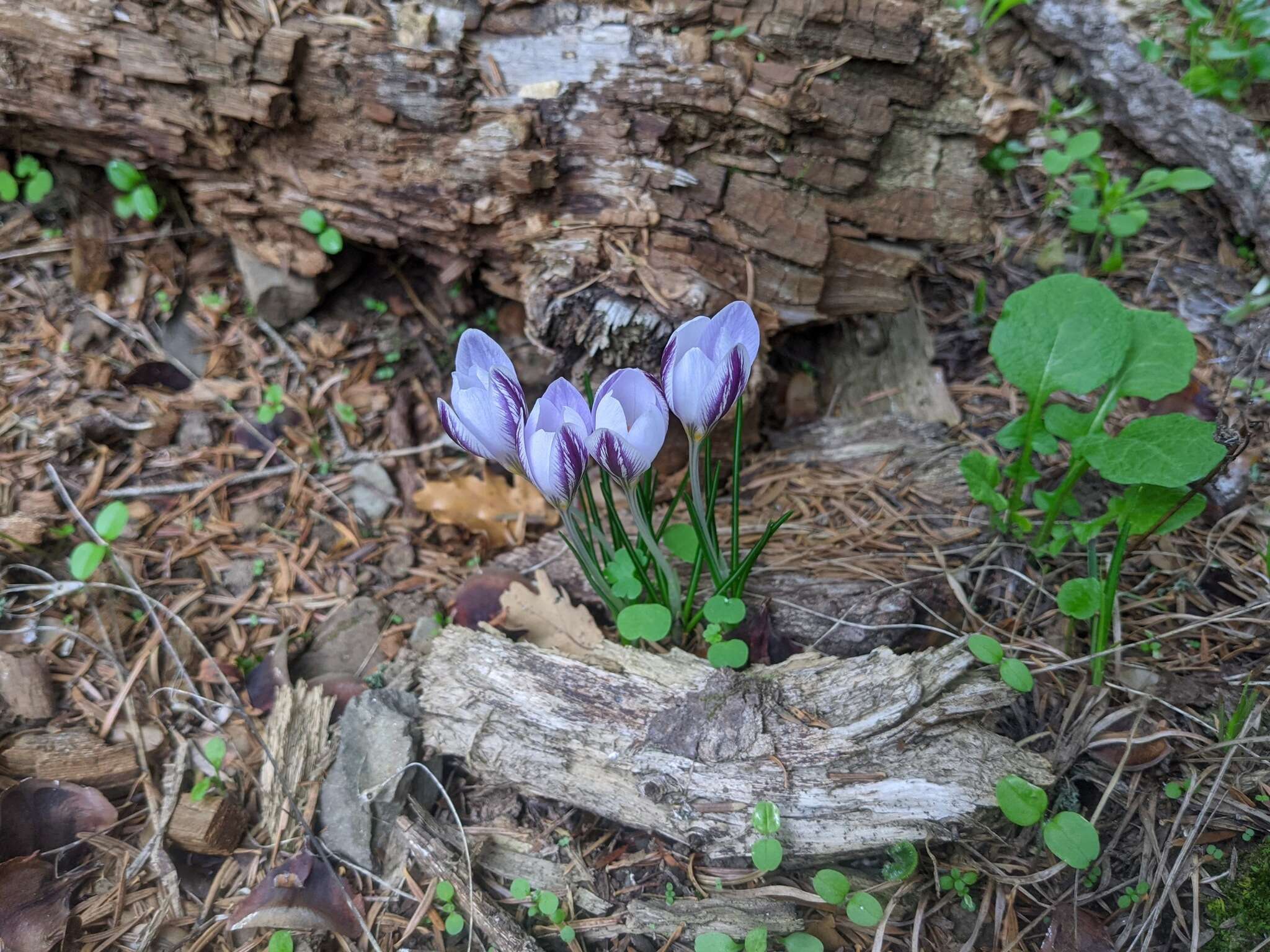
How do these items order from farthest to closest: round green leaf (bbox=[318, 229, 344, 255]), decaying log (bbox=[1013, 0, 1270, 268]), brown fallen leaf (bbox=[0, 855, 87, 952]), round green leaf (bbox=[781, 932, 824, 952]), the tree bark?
1. decaying log (bbox=[1013, 0, 1270, 268])
2. round green leaf (bbox=[318, 229, 344, 255])
3. the tree bark
4. brown fallen leaf (bbox=[0, 855, 87, 952])
5. round green leaf (bbox=[781, 932, 824, 952])

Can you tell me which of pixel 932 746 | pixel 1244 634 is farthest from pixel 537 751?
pixel 1244 634

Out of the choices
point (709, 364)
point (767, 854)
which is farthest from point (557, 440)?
point (767, 854)

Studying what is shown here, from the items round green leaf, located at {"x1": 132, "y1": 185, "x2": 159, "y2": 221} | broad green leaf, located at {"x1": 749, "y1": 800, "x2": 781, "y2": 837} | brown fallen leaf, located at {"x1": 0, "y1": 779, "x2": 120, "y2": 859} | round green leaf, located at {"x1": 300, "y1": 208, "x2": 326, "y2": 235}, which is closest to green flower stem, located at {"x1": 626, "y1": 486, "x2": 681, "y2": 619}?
broad green leaf, located at {"x1": 749, "y1": 800, "x2": 781, "y2": 837}

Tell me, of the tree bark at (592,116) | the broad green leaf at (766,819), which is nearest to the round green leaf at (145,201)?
the tree bark at (592,116)

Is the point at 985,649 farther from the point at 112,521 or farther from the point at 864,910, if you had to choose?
the point at 112,521

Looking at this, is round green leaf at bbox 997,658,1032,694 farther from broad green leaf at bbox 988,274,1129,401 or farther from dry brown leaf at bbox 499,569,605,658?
dry brown leaf at bbox 499,569,605,658

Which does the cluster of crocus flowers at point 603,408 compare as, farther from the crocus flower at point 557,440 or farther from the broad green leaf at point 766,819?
the broad green leaf at point 766,819
